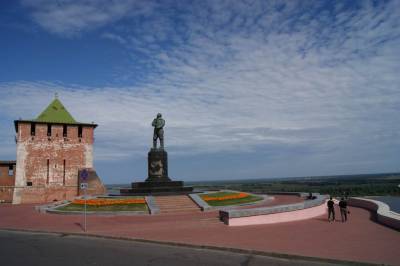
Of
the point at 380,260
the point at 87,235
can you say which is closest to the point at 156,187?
the point at 87,235

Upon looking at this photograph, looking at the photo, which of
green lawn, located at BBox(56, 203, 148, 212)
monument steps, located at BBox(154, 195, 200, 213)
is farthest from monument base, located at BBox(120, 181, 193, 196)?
green lawn, located at BBox(56, 203, 148, 212)

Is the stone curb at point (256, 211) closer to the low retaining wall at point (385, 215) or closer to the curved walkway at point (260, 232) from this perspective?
the curved walkway at point (260, 232)

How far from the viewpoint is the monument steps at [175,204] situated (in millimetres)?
18911

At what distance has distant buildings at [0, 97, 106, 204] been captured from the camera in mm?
30719

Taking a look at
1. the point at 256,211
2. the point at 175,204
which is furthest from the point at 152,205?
the point at 256,211

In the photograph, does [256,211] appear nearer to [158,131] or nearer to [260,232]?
[260,232]

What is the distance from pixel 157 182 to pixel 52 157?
12.7 m

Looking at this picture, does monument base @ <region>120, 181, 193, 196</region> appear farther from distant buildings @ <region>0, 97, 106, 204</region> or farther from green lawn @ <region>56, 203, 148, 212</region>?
distant buildings @ <region>0, 97, 106, 204</region>

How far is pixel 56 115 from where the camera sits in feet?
109

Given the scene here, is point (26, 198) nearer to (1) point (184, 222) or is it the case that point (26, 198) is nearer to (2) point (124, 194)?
(2) point (124, 194)

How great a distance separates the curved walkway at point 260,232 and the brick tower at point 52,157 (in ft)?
44.0

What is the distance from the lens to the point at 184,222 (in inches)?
584

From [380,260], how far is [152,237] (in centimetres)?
690

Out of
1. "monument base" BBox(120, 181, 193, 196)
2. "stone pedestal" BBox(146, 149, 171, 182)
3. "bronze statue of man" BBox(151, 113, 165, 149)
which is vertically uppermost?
"bronze statue of man" BBox(151, 113, 165, 149)
